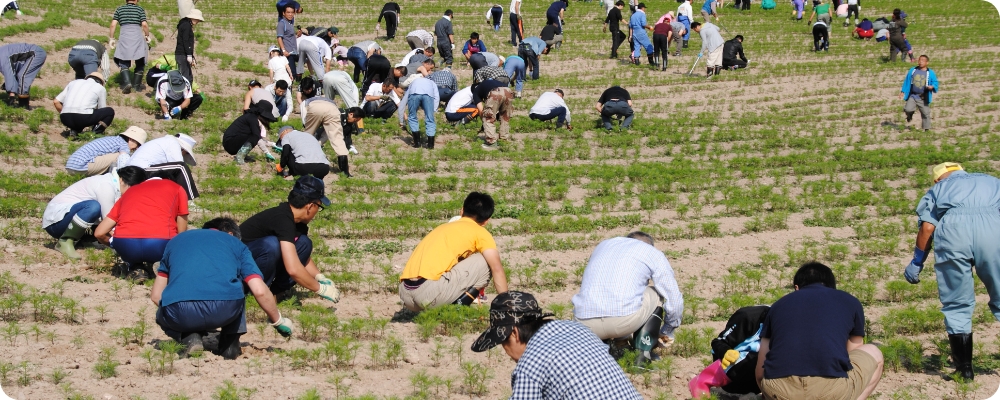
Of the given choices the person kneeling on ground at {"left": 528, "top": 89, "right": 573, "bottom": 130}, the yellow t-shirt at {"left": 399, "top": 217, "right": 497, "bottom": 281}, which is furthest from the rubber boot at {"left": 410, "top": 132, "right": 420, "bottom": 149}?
the yellow t-shirt at {"left": 399, "top": 217, "right": 497, "bottom": 281}

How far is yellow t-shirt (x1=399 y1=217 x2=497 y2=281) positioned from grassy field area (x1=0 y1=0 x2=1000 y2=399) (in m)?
0.44

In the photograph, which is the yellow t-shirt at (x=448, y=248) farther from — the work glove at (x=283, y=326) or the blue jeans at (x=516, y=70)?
the blue jeans at (x=516, y=70)

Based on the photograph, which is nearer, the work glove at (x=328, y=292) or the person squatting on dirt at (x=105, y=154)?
the work glove at (x=328, y=292)

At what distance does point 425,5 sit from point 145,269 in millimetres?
22477

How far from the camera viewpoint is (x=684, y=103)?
19578 millimetres

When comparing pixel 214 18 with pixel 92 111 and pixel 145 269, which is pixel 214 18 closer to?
pixel 92 111

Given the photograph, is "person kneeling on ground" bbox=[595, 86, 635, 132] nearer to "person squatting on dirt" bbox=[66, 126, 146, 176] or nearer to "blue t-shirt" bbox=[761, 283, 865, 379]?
"person squatting on dirt" bbox=[66, 126, 146, 176]

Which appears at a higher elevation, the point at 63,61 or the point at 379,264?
the point at 63,61

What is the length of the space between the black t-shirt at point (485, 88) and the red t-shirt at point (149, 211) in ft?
26.1

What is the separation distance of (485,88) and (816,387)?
1071 centimetres

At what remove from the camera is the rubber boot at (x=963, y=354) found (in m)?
6.96

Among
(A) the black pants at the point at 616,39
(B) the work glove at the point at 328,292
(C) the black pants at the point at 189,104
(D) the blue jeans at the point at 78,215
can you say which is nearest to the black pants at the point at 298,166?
(D) the blue jeans at the point at 78,215

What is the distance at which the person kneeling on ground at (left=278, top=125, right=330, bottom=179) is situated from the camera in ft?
40.5

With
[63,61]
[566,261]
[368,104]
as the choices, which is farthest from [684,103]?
[63,61]
